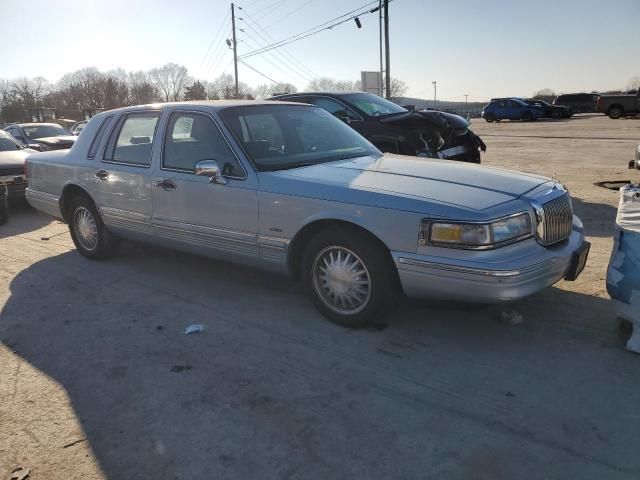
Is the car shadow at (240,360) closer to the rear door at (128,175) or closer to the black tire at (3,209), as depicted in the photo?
the rear door at (128,175)

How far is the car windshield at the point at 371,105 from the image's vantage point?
26.4ft

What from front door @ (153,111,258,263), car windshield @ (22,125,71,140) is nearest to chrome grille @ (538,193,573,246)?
front door @ (153,111,258,263)

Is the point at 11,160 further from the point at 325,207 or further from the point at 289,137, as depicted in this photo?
the point at 325,207

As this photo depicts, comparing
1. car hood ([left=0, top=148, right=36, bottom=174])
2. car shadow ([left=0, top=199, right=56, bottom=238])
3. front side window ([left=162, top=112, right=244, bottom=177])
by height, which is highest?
front side window ([left=162, top=112, right=244, bottom=177])

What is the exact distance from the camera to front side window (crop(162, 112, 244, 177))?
432 cm

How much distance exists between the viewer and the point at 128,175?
5145mm

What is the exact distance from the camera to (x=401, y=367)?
333 centimetres

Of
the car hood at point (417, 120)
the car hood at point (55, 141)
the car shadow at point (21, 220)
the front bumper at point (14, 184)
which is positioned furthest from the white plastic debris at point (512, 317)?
the car hood at point (55, 141)

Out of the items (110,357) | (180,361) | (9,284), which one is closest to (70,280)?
(9,284)

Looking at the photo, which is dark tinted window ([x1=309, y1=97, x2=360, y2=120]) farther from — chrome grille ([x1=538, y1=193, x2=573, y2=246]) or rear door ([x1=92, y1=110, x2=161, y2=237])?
chrome grille ([x1=538, y1=193, x2=573, y2=246])

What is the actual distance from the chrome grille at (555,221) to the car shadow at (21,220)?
7.14 meters

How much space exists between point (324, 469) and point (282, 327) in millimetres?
1615

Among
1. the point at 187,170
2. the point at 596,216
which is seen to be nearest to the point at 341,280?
the point at 187,170

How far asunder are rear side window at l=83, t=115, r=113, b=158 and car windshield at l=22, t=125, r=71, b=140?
9.89 meters
